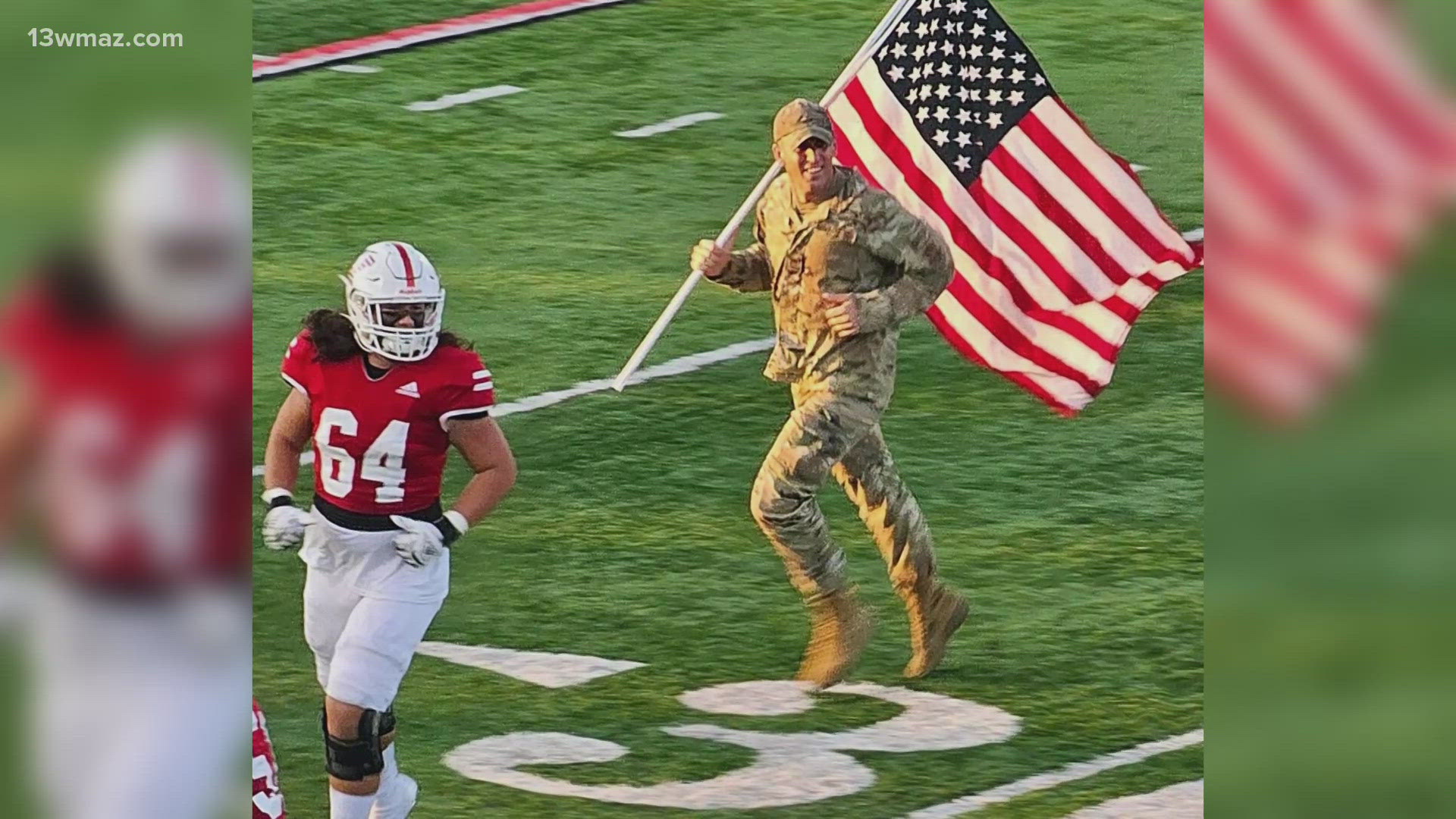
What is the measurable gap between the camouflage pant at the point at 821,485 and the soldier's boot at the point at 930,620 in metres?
0.11

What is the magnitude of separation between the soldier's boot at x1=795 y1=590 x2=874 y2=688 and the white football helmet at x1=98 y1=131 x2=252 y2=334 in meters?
3.85

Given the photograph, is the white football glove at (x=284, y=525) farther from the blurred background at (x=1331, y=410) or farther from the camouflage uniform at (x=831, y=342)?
the blurred background at (x=1331, y=410)

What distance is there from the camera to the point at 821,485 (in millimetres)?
7059

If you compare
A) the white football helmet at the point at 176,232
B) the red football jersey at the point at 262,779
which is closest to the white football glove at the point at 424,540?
the red football jersey at the point at 262,779

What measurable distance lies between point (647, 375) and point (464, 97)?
222 cm

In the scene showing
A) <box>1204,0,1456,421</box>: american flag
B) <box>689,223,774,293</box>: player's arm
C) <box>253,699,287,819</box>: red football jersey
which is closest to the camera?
<box>1204,0,1456,421</box>: american flag

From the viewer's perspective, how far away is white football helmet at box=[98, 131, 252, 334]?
3.35m

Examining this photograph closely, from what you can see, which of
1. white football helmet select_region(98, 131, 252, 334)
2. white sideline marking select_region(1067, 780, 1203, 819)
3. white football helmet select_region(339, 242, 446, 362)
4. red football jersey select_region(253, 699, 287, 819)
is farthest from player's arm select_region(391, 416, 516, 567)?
white football helmet select_region(98, 131, 252, 334)

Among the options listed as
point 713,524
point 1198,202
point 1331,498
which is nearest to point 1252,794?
point 1331,498

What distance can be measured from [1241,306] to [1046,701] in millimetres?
4338

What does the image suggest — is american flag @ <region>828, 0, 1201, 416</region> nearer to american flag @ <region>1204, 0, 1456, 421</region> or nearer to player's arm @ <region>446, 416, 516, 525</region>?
player's arm @ <region>446, 416, 516, 525</region>

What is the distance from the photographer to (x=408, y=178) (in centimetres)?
1006

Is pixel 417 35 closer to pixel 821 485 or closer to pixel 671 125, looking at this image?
pixel 671 125

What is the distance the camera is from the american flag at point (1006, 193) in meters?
7.26
